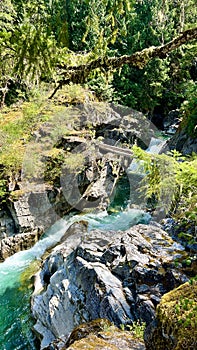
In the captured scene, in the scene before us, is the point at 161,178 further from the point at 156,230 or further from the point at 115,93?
the point at 115,93

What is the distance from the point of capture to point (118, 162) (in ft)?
45.7

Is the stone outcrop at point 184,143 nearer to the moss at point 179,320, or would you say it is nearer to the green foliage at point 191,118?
the green foliage at point 191,118

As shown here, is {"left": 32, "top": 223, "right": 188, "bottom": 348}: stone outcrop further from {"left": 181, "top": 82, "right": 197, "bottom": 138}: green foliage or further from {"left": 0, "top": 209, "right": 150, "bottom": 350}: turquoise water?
{"left": 181, "top": 82, "right": 197, "bottom": 138}: green foliage

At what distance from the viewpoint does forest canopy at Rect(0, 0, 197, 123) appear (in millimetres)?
2111

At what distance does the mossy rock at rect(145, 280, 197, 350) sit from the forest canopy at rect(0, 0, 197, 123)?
1766 millimetres

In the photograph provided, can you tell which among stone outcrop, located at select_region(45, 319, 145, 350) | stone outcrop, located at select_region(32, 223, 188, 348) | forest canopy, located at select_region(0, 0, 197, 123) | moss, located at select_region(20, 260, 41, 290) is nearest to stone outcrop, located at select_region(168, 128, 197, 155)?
forest canopy, located at select_region(0, 0, 197, 123)

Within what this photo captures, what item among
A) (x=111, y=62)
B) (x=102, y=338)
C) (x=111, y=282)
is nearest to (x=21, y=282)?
(x=111, y=282)

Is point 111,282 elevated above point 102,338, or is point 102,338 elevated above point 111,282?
point 102,338

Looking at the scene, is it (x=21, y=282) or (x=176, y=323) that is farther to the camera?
(x=21, y=282)

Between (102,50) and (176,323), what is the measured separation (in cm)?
200

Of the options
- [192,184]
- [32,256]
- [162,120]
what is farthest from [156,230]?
[162,120]

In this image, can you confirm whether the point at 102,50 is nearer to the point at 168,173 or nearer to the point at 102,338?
the point at 168,173

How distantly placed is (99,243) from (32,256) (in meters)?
3.83

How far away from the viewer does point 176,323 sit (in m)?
2.06
